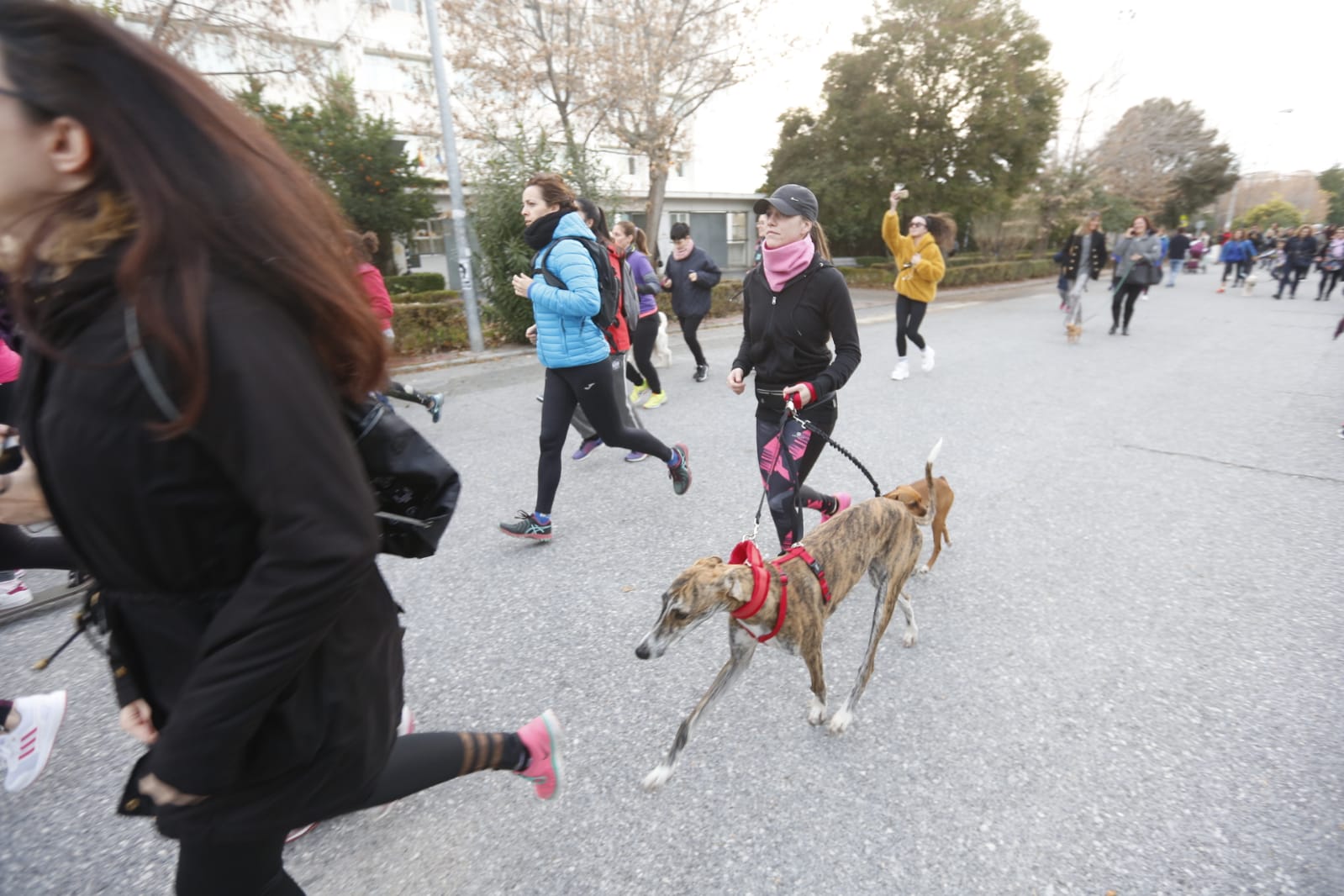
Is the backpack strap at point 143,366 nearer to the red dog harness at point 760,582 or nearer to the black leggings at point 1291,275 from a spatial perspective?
the red dog harness at point 760,582

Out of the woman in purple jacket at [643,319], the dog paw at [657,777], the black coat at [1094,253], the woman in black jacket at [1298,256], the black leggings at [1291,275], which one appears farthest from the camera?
the black leggings at [1291,275]

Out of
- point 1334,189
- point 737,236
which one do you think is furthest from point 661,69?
point 1334,189

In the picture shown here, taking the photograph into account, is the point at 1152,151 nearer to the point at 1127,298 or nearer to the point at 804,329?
the point at 1127,298

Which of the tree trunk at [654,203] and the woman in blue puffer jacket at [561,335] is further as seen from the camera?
the tree trunk at [654,203]

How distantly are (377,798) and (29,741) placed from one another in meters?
1.88

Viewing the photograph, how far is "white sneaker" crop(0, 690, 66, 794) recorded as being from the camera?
2.28 meters

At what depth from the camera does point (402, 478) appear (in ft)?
4.28

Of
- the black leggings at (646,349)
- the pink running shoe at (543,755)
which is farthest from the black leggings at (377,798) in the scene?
the black leggings at (646,349)

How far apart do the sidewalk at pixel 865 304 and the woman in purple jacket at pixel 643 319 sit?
2428mm

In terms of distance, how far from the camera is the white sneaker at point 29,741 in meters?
2.28

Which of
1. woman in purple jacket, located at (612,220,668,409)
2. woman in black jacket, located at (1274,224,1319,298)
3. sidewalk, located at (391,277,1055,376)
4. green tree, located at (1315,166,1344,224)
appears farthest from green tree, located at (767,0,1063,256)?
green tree, located at (1315,166,1344,224)

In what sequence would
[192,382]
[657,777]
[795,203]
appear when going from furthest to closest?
[795,203], [657,777], [192,382]

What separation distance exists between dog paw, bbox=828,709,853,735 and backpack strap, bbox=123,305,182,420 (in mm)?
2347

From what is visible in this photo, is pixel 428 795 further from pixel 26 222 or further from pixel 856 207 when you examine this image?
pixel 856 207
